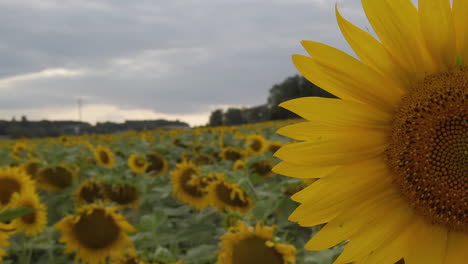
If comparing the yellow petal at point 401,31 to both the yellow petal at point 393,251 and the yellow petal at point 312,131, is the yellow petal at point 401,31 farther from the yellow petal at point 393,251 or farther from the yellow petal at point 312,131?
the yellow petal at point 393,251

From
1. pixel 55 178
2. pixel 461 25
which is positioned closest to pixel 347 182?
pixel 461 25

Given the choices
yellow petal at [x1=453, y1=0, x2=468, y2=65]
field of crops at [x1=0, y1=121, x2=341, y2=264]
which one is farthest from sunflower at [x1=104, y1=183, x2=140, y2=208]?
yellow petal at [x1=453, y1=0, x2=468, y2=65]

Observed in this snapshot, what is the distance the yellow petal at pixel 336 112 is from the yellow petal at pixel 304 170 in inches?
4.6

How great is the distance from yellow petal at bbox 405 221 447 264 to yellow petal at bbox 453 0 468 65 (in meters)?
0.42

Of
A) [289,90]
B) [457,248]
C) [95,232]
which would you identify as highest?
[289,90]

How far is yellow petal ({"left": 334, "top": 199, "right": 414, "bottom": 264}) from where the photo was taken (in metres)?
1.14

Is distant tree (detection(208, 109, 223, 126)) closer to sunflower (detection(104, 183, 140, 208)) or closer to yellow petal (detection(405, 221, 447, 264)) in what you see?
sunflower (detection(104, 183, 140, 208))

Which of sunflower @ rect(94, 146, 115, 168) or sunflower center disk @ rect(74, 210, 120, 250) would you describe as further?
sunflower @ rect(94, 146, 115, 168)

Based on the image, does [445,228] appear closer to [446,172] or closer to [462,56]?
[446,172]

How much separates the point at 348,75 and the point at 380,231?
0.40m

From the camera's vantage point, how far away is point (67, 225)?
3031 millimetres

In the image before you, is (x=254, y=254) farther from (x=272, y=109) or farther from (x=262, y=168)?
(x=272, y=109)

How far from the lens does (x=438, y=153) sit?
1101 mm

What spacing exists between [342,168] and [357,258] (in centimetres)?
22
